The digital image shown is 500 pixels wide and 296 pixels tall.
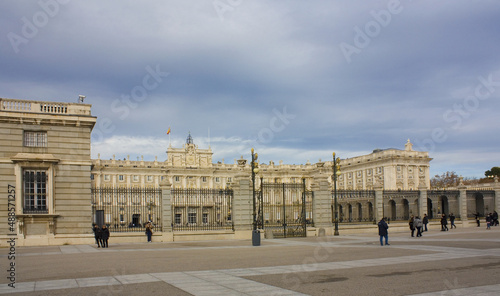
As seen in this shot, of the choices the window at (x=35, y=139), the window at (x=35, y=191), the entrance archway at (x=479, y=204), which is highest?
the window at (x=35, y=139)

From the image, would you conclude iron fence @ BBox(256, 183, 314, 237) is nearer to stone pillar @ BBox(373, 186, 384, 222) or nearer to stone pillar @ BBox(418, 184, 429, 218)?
stone pillar @ BBox(373, 186, 384, 222)

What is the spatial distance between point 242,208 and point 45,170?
13619 millimetres

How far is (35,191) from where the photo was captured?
1153 inches

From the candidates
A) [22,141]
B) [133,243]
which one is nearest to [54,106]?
[22,141]

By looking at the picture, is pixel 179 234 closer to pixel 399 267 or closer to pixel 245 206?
pixel 245 206

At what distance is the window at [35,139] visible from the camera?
29750 mm

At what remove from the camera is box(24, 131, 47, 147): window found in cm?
2975

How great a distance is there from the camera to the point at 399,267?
623 inches

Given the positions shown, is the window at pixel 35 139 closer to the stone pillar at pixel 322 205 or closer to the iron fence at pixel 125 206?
the iron fence at pixel 125 206

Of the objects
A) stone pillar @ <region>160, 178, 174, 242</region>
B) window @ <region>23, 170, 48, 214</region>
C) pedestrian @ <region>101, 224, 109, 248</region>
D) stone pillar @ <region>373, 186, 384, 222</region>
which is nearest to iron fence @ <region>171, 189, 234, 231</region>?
stone pillar @ <region>160, 178, 174, 242</region>

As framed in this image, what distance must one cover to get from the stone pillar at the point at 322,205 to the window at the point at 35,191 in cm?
1950

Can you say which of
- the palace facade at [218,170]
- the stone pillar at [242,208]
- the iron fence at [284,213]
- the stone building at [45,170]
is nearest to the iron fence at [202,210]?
the stone pillar at [242,208]

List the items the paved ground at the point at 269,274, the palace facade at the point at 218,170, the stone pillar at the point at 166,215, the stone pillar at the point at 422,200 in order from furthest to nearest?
the palace facade at the point at 218,170 < the stone pillar at the point at 422,200 < the stone pillar at the point at 166,215 < the paved ground at the point at 269,274

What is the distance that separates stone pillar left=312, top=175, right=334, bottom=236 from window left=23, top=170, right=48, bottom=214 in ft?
64.0
